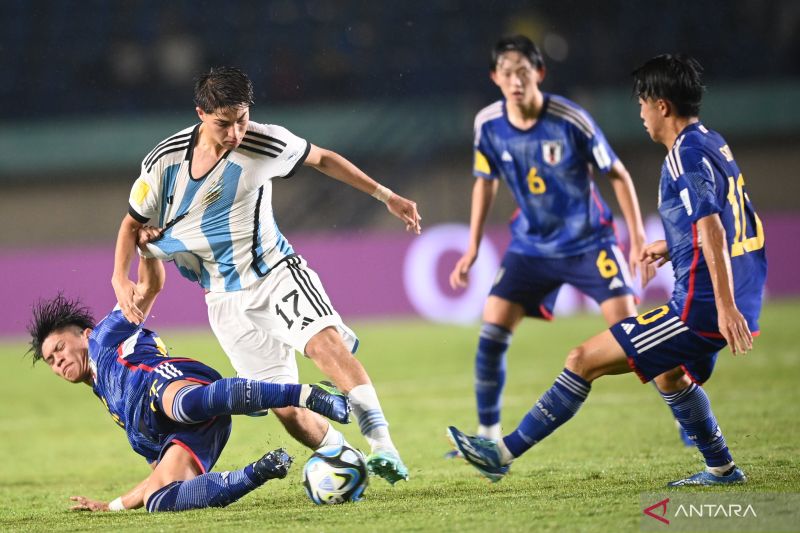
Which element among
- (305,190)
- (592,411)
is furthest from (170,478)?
(305,190)

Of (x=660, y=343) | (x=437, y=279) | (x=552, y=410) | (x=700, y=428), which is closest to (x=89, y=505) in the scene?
(x=552, y=410)

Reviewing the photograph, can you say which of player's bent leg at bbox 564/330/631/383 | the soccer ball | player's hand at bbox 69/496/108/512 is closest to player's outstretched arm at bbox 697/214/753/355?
player's bent leg at bbox 564/330/631/383

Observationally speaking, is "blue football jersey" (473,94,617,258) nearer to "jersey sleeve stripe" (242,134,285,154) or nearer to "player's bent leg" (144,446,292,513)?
"jersey sleeve stripe" (242,134,285,154)

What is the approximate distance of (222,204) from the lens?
A: 16.7ft

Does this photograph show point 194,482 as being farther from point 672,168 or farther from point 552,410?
point 672,168

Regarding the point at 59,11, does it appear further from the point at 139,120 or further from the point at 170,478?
the point at 170,478

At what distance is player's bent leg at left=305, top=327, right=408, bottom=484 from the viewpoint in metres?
4.54

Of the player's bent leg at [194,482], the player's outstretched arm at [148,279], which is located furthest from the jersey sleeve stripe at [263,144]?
the player's bent leg at [194,482]

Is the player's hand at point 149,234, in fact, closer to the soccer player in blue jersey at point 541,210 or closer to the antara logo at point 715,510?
the soccer player in blue jersey at point 541,210

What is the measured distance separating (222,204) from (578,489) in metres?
2.04

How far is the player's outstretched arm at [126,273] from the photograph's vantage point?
4836 mm

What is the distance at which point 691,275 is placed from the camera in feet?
14.2

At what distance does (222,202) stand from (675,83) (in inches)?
81.8

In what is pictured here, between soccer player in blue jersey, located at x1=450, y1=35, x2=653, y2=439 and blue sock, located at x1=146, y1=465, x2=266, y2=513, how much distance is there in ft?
6.68
